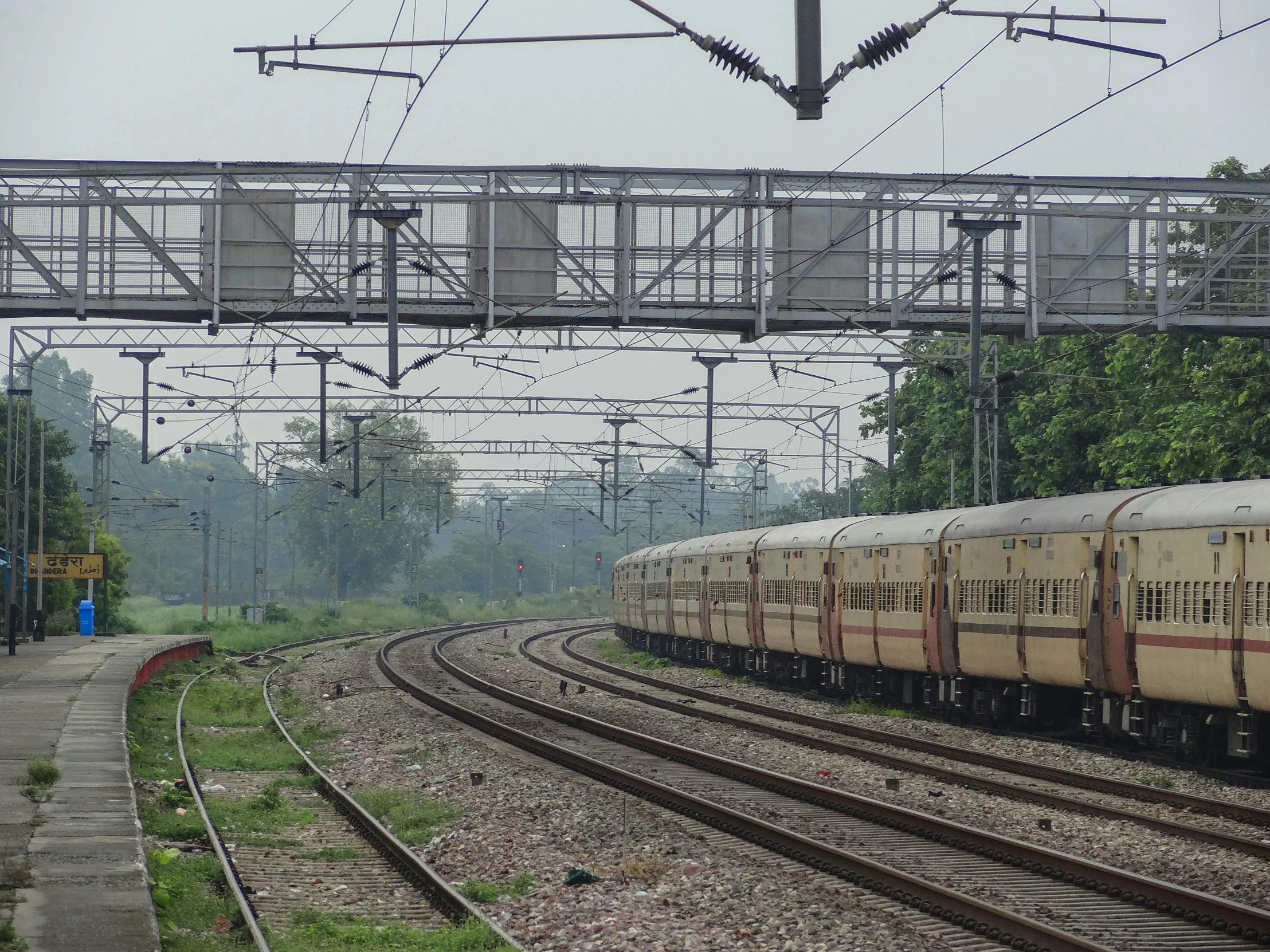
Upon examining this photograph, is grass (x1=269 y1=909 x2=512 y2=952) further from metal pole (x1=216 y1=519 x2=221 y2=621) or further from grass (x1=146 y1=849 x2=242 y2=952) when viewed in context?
metal pole (x1=216 y1=519 x2=221 y2=621)

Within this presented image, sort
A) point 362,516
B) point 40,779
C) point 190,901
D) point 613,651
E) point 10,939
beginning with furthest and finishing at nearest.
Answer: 1. point 362,516
2. point 613,651
3. point 40,779
4. point 190,901
5. point 10,939

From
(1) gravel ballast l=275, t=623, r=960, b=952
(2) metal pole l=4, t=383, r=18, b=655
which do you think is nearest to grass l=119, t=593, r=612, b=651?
(2) metal pole l=4, t=383, r=18, b=655

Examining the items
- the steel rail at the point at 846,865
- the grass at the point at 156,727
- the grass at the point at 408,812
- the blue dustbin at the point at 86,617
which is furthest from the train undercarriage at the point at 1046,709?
the blue dustbin at the point at 86,617

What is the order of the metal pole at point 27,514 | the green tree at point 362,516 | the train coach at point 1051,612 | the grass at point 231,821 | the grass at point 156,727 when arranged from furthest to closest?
the green tree at point 362,516
the metal pole at point 27,514
the grass at point 156,727
the train coach at point 1051,612
the grass at point 231,821

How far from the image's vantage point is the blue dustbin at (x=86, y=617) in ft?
179

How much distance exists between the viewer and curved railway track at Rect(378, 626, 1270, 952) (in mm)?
9891

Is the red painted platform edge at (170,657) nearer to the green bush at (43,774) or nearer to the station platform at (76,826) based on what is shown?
the station platform at (76,826)

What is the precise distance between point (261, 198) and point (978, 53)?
13478 millimetres

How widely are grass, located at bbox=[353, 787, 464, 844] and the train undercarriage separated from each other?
8.55m

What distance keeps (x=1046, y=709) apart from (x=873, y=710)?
5771 mm

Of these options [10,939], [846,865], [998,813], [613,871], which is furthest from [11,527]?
[10,939]

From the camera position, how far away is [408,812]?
16516 millimetres

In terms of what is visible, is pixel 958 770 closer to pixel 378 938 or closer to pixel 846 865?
pixel 846 865

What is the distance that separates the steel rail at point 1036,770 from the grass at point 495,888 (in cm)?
654
